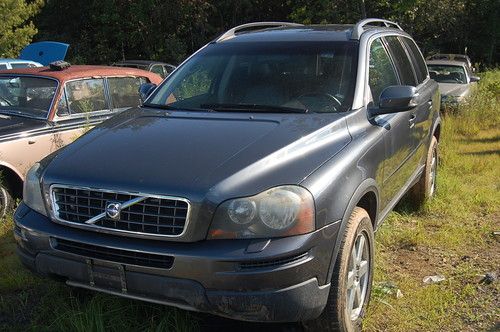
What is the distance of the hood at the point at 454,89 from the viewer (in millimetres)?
12859

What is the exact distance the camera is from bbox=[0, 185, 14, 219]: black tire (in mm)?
5426

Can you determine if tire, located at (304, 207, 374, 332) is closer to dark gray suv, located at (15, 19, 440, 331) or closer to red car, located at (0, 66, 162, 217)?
dark gray suv, located at (15, 19, 440, 331)

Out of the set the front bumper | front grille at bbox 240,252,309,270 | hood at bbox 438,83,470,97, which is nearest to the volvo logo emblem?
the front bumper

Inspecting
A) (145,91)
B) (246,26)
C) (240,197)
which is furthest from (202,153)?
(246,26)

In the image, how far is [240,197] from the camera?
107 inches

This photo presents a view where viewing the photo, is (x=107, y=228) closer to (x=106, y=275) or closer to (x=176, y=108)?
(x=106, y=275)

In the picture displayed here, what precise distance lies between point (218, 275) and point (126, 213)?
59cm

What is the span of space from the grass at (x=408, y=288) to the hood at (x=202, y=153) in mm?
921

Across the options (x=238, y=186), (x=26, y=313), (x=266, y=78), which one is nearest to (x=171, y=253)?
(x=238, y=186)

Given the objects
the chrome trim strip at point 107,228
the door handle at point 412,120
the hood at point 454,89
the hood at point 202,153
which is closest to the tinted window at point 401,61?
the door handle at point 412,120

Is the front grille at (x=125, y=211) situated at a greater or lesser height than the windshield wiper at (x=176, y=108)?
lesser

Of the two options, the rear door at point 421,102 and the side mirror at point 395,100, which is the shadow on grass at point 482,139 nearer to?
the rear door at point 421,102

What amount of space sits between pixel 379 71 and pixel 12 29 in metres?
18.9

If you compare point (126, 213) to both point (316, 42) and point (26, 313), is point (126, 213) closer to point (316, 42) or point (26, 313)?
point (26, 313)
